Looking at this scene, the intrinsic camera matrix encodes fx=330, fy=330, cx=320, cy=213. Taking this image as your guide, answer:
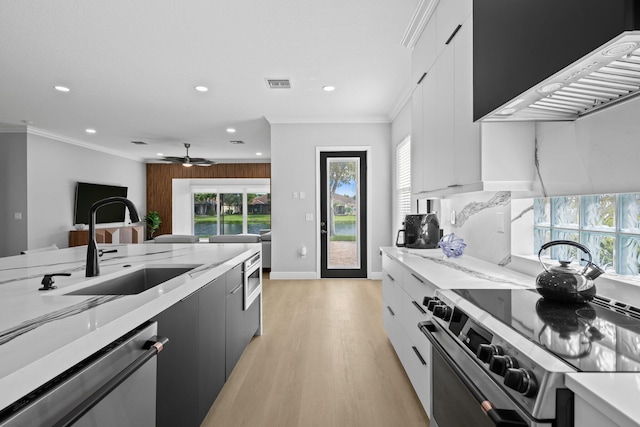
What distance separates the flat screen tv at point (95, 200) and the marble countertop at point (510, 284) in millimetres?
7126

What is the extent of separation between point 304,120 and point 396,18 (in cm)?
289

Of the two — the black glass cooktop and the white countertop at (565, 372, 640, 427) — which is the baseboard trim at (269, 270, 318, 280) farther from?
the white countertop at (565, 372, 640, 427)

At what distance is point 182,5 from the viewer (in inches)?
97.0

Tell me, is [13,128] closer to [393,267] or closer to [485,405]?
[393,267]

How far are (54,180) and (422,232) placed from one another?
725 centimetres

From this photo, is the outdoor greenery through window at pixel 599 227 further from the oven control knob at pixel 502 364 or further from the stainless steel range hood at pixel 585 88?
the oven control knob at pixel 502 364

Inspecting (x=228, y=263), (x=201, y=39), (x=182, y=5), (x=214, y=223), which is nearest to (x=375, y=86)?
(x=201, y=39)

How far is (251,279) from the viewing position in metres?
2.74

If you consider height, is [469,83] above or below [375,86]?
below

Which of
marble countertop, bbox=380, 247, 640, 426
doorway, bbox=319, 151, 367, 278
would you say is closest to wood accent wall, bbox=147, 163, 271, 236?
doorway, bbox=319, 151, 367, 278

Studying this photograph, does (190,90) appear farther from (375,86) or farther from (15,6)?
(375,86)

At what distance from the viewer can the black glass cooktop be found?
728mm

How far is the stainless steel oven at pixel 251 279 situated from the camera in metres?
2.50

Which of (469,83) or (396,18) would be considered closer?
(469,83)
